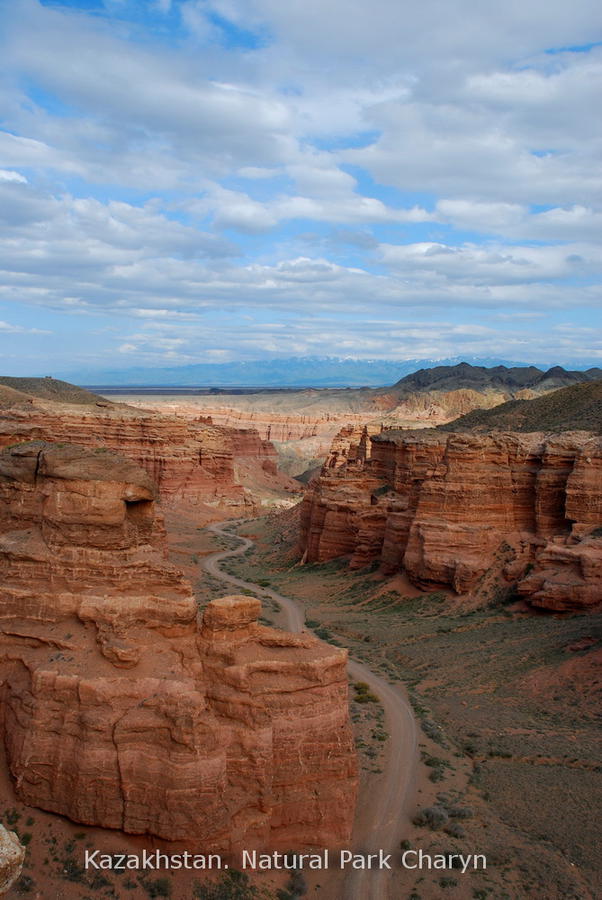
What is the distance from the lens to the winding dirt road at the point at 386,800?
15609 mm

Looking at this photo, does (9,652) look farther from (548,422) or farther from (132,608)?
(548,422)

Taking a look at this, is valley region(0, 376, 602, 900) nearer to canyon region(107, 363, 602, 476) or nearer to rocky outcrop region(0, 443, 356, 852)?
rocky outcrop region(0, 443, 356, 852)

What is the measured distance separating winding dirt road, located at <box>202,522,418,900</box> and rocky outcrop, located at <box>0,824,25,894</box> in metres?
9.17

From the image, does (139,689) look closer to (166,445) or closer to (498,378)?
(166,445)

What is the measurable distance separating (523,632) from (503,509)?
8.88 metres

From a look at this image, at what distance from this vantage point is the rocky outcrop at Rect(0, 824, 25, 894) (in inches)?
305

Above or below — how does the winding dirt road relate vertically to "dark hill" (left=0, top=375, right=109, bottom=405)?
below

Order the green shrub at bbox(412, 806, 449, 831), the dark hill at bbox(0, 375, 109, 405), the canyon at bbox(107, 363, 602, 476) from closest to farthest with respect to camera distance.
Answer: the green shrub at bbox(412, 806, 449, 831), the dark hill at bbox(0, 375, 109, 405), the canyon at bbox(107, 363, 602, 476)

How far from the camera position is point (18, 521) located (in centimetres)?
1778

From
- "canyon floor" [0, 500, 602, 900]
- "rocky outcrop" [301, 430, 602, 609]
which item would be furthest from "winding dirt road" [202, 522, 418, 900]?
"rocky outcrop" [301, 430, 602, 609]

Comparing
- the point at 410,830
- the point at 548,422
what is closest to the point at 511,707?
the point at 410,830

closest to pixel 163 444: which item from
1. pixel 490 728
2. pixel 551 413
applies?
pixel 551 413

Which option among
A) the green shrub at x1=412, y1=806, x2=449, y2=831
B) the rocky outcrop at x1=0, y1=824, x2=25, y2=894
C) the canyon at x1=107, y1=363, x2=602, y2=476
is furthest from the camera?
the canyon at x1=107, y1=363, x2=602, y2=476

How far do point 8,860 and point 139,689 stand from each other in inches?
267
